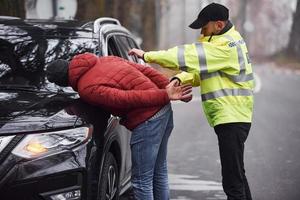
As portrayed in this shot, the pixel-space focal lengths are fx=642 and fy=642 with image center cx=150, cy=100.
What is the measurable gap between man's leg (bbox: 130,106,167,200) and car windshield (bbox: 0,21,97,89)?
2.97ft

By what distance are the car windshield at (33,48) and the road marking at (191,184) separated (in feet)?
6.68

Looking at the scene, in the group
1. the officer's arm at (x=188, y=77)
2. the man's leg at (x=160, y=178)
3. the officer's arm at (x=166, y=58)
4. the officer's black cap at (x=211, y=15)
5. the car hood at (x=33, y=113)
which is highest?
the officer's black cap at (x=211, y=15)

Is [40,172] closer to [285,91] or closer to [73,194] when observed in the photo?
[73,194]

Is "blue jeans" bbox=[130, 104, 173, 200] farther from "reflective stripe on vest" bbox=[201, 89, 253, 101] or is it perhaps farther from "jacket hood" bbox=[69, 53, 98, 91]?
"jacket hood" bbox=[69, 53, 98, 91]

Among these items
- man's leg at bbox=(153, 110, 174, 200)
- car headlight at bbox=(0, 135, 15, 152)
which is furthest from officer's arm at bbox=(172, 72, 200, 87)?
car headlight at bbox=(0, 135, 15, 152)

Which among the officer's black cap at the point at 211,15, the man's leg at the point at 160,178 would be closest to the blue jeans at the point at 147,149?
Result: the man's leg at the point at 160,178

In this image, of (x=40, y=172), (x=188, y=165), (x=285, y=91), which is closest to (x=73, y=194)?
(x=40, y=172)

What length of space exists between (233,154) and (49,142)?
→ 4.97ft

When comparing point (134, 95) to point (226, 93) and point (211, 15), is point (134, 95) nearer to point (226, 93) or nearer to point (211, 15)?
point (226, 93)

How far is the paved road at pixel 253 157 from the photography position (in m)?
6.52

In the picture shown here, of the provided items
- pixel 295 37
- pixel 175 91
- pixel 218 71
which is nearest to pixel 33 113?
pixel 175 91

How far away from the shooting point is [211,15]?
4.84 metres

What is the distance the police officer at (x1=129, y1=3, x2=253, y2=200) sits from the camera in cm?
467

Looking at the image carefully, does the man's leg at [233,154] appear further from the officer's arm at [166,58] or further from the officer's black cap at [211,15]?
the officer's black cap at [211,15]
